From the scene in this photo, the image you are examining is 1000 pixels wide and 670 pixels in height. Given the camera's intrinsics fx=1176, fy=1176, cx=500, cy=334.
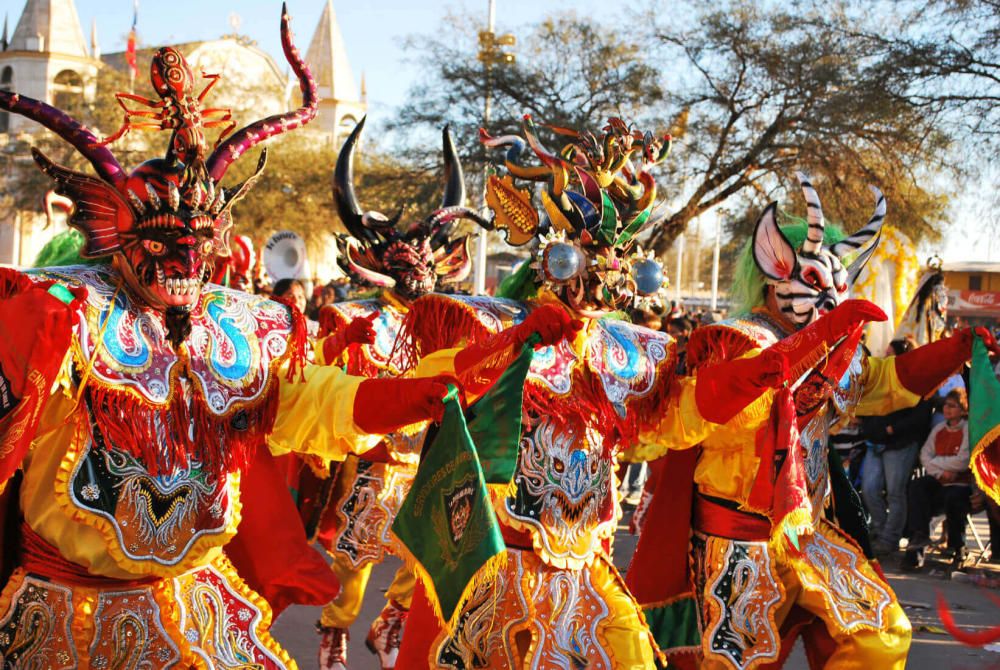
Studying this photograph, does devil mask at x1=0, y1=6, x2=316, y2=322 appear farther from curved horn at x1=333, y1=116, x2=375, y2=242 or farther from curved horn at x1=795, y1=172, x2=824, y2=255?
curved horn at x1=333, y1=116, x2=375, y2=242

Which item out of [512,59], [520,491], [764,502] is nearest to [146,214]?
[520,491]

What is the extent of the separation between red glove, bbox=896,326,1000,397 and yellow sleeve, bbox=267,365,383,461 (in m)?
2.28

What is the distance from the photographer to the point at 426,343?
4324 mm

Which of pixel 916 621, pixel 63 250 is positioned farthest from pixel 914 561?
pixel 63 250

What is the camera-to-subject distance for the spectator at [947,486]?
341 inches

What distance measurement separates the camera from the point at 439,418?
3.27 metres

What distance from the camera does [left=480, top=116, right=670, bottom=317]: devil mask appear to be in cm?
405

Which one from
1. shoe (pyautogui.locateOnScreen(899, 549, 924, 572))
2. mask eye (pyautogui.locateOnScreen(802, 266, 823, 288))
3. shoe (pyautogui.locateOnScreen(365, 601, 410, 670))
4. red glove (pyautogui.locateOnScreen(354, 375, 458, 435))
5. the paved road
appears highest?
mask eye (pyautogui.locateOnScreen(802, 266, 823, 288))

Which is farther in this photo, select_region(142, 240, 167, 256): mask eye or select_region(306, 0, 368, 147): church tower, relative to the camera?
A: select_region(306, 0, 368, 147): church tower

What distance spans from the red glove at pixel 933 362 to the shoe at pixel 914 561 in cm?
464

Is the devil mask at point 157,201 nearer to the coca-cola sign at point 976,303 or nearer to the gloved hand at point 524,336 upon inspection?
the gloved hand at point 524,336

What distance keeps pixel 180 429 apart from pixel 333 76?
158ft

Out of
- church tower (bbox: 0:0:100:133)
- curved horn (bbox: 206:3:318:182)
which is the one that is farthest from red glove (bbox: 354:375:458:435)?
church tower (bbox: 0:0:100:133)

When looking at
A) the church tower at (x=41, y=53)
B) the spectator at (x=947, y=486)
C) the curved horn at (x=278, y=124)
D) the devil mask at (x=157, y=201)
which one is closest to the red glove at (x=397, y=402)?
the devil mask at (x=157, y=201)
